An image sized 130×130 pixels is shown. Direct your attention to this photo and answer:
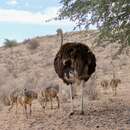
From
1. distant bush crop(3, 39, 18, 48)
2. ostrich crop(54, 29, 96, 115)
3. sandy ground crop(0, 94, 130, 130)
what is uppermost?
distant bush crop(3, 39, 18, 48)

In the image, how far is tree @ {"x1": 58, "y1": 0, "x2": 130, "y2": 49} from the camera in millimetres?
15797

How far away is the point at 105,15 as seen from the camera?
1630 cm

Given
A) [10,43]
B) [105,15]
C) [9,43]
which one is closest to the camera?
[105,15]

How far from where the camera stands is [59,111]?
19250 mm

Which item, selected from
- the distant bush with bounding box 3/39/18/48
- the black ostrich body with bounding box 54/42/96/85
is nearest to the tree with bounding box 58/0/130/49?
the black ostrich body with bounding box 54/42/96/85

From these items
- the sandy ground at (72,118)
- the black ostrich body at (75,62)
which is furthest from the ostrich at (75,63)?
the sandy ground at (72,118)

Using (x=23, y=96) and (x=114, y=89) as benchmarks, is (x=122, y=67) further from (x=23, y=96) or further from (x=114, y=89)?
(x=23, y=96)

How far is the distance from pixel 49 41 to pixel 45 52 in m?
8.95

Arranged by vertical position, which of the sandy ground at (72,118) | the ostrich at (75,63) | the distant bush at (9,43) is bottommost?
the sandy ground at (72,118)

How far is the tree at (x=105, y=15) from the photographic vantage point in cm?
1580

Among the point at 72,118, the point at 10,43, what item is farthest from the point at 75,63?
the point at 10,43

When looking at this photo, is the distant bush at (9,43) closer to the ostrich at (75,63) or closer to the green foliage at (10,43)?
the green foliage at (10,43)

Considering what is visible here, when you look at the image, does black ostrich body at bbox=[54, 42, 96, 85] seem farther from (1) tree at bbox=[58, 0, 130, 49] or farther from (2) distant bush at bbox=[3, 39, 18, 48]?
(2) distant bush at bbox=[3, 39, 18, 48]

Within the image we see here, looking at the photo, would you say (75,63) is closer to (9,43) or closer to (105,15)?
(105,15)
